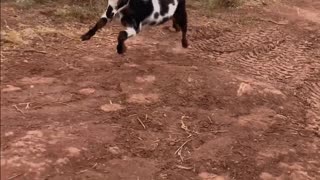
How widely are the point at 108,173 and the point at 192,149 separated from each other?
77cm

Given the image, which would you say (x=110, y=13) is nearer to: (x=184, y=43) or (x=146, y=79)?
(x=146, y=79)

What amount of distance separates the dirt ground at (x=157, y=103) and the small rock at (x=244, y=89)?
0.04 feet

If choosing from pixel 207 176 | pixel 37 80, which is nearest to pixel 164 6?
pixel 37 80

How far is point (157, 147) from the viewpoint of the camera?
386cm

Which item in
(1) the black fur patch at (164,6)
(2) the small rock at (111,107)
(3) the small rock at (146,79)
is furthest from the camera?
(1) the black fur patch at (164,6)

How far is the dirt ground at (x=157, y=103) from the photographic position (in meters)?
3.61

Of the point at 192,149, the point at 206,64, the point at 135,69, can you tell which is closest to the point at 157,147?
the point at 192,149

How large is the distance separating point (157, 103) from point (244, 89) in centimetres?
93

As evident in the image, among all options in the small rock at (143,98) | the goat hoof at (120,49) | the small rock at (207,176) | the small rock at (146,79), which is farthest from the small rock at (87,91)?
the small rock at (207,176)

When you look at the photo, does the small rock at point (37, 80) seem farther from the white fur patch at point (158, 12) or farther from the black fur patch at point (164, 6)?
the black fur patch at point (164, 6)

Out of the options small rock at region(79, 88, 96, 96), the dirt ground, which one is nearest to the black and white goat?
the dirt ground

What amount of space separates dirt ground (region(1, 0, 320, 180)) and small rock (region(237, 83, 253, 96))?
0.01 meters

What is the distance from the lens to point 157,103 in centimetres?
444

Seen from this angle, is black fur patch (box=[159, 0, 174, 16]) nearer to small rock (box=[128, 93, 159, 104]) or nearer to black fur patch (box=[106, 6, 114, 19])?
black fur patch (box=[106, 6, 114, 19])
